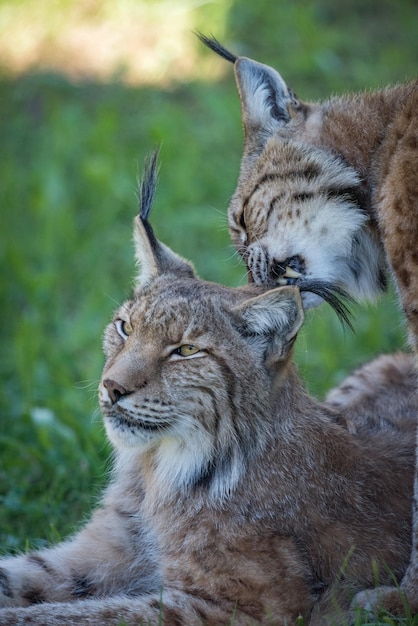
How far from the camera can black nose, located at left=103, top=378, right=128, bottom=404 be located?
3916mm

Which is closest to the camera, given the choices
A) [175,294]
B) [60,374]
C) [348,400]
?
[175,294]

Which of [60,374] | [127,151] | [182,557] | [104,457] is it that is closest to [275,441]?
[182,557]

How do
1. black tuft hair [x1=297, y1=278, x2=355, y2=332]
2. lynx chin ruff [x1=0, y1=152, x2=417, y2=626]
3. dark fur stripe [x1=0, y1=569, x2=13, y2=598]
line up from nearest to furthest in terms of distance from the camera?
1. lynx chin ruff [x1=0, y1=152, x2=417, y2=626]
2. dark fur stripe [x1=0, y1=569, x2=13, y2=598]
3. black tuft hair [x1=297, y1=278, x2=355, y2=332]

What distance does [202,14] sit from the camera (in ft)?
36.7

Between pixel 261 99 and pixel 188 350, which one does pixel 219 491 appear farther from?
pixel 261 99

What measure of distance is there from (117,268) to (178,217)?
792 millimetres

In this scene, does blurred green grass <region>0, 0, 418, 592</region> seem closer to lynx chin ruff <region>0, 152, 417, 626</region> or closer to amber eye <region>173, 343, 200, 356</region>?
lynx chin ruff <region>0, 152, 417, 626</region>

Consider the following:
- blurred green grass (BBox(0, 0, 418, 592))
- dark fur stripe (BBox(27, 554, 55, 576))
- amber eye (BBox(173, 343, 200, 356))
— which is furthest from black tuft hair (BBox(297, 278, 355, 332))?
dark fur stripe (BBox(27, 554, 55, 576))

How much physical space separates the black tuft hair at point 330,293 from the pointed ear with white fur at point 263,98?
1011mm

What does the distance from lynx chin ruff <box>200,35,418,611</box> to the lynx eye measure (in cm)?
91

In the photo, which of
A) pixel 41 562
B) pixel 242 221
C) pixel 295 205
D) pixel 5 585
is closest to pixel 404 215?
pixel 295 205

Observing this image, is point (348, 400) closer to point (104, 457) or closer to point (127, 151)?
point (104, 457)

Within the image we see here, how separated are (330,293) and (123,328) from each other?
1003mm

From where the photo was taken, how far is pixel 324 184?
504 cm
